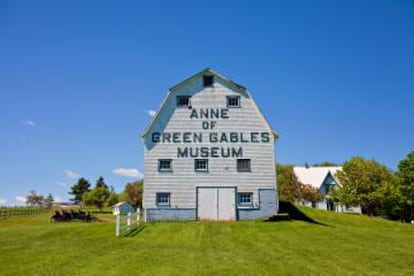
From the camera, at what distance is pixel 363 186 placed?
43.9 meters

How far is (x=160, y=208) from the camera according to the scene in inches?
862

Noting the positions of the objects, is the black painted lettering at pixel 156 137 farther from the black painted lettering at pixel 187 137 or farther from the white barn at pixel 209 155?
the black painted lettering at pixel 187 137

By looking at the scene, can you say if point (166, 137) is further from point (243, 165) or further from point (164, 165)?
point (243, 165)

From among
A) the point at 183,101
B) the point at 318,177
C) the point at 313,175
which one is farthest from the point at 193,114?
the point at 313,175

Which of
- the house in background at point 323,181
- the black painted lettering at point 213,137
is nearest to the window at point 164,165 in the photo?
the black painted lettering at point 213,137

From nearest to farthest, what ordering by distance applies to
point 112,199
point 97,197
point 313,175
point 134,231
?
point 134,231 < point 313,175 < point 97,197 < point 112,199

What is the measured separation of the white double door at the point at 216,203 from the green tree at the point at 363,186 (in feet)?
93.2

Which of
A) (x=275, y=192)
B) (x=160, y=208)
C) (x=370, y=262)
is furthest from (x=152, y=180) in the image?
(x=370, y=262)

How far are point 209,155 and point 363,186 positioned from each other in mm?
30661

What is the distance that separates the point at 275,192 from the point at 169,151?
798 centimetres

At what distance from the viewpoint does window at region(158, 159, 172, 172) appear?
884 inches

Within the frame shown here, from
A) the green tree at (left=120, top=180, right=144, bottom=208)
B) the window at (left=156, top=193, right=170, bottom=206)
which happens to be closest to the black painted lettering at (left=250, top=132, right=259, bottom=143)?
the window at (left=156, top=193, right=170, bottom=206)

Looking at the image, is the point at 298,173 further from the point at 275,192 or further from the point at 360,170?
the point at 275,192

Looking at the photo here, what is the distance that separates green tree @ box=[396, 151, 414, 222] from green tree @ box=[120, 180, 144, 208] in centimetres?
4343
